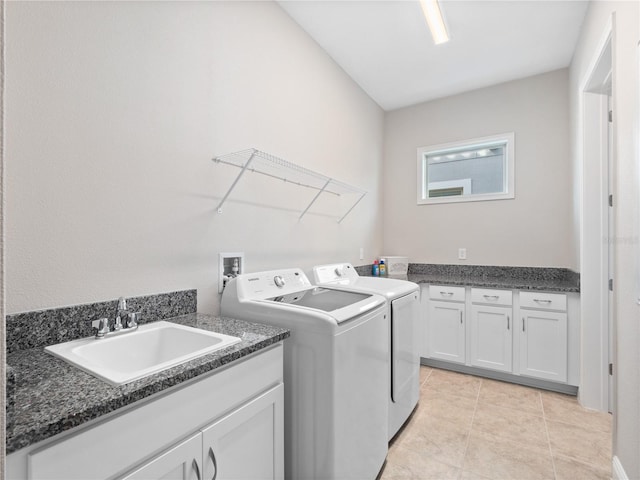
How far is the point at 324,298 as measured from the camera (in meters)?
1.92

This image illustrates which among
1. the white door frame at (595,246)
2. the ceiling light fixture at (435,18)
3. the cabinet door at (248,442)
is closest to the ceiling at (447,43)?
the ceiling light fixture at (435,18)

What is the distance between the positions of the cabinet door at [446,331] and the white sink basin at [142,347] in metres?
2.38

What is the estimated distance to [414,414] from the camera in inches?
88.6

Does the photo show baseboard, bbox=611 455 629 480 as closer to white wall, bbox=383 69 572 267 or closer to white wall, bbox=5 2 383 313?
white wall, bbox=383 69 572 267

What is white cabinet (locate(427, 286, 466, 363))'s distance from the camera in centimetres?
292

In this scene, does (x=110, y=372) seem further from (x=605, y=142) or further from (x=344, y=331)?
(x=605, y=142)

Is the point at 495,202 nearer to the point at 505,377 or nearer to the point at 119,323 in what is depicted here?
the point at 505,377

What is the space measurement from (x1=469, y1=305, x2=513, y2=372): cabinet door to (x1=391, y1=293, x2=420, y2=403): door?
3.02ft

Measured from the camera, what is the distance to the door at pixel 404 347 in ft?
6.25

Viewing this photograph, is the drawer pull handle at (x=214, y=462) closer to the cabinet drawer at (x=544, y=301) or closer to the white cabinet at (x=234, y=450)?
the white cabinet at (x=234, y=450)

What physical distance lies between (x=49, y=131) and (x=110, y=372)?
861 mm

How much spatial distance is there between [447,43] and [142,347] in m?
2.97

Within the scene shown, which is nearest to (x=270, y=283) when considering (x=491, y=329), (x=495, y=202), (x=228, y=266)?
(x=228, y=266)

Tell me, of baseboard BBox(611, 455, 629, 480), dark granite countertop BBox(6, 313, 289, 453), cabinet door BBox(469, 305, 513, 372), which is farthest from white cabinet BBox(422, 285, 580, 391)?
dark granite countertop BBox(6, 313, 289, 453)
